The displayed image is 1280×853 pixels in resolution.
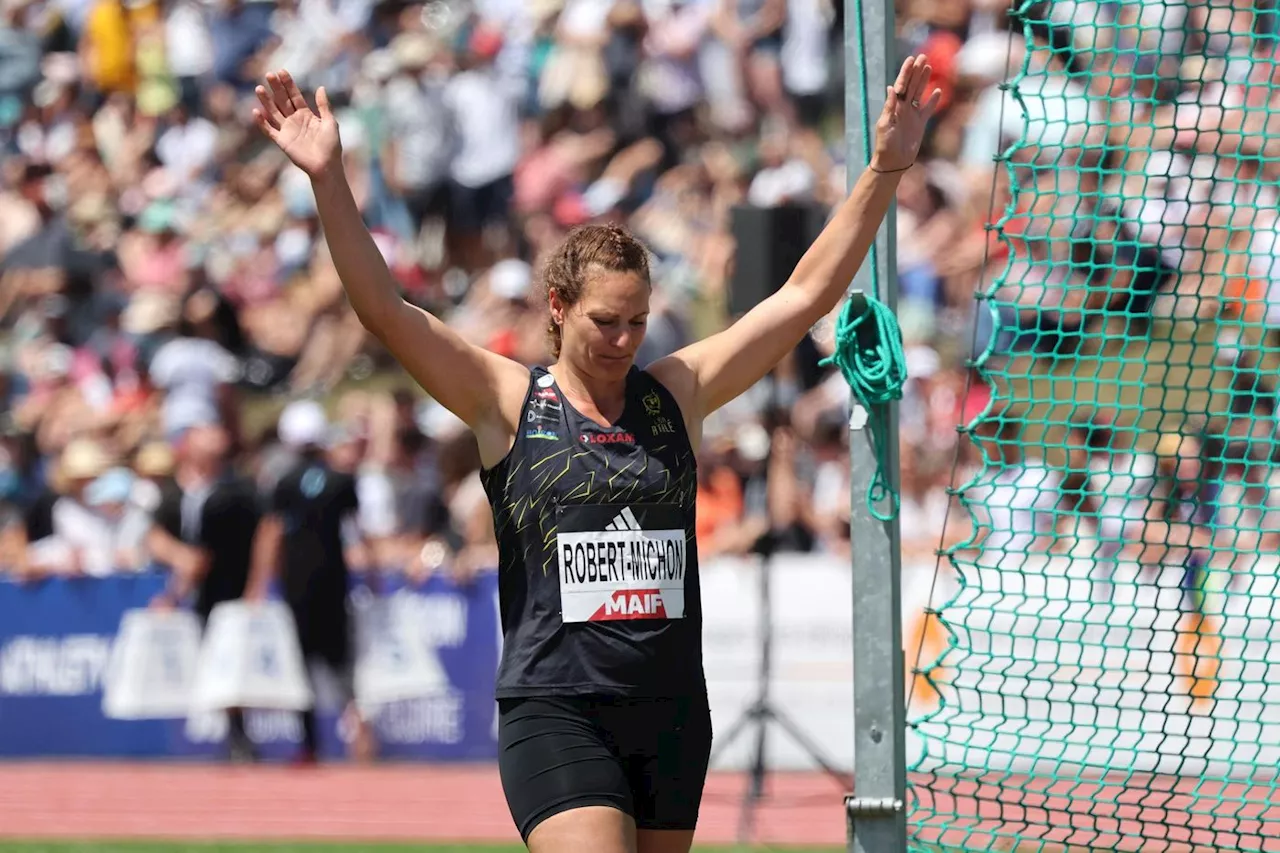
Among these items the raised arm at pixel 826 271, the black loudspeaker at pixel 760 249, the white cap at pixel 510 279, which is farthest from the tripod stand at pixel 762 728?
the raised arm at pixel 826 271

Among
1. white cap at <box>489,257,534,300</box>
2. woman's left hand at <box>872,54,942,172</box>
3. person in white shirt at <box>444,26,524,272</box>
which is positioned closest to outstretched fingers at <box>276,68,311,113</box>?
woman's left hand at <box>872,54,942,172</box>

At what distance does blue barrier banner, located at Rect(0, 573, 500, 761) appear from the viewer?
559 inches

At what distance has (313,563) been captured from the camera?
14.3 metres

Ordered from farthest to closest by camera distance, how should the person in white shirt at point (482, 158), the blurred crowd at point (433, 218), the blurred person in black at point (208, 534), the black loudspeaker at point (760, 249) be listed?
1. the person in white shirt at point (482, 158)
2. the blurred person in black at point (208, 534)
3. the blurred crowd at point (433, 218)
4. the black loudspeaker at point (760, 249)

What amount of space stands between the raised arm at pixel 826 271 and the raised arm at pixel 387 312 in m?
0.48

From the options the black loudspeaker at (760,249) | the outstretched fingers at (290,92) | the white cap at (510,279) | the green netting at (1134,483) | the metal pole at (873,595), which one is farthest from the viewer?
the white cap at (510,279)

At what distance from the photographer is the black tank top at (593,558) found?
4738mm

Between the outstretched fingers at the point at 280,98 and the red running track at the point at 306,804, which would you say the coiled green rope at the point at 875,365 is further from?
the red running track at the point at 306,804

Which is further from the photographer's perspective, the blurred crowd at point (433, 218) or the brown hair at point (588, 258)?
the blurred crowd at point (433, 218)

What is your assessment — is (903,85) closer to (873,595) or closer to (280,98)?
(873,595)

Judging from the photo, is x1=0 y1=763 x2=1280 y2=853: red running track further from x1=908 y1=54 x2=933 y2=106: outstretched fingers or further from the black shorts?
x1=908 y1=54 x2=933 y2=106: outstretched fingers

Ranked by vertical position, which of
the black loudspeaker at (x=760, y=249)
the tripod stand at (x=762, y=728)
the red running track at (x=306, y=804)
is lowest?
the red running track at (x=306, y=804)

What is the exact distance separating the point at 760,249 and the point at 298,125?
6.57 metres

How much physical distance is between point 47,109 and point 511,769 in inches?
642
